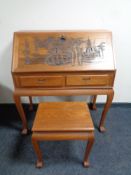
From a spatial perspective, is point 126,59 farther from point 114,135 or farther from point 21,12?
point 21,12

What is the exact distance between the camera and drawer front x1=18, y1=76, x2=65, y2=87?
137 cm

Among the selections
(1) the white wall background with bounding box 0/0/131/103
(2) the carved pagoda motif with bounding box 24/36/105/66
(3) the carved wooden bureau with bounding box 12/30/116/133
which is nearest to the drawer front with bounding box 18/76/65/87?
(3) the carved wooden bureau with bounding box 12/30/116/133

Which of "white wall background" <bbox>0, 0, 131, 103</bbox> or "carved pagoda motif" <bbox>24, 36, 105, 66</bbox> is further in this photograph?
"white wall background" <bbox>0, 0, 131, 103</bbox>

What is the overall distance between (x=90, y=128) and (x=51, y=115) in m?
0.34

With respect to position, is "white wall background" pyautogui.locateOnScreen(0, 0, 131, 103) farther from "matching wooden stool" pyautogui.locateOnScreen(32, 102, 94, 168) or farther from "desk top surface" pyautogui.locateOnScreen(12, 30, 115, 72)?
"matching wooden stool" pyautogui.locateOnScreen(32, 102, 94, 168)

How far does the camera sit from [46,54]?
138 cm

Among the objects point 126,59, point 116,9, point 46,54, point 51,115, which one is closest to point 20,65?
point 46,54

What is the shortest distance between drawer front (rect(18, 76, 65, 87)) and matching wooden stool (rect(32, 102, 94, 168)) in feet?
0.69

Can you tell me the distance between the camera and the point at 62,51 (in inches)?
54.6

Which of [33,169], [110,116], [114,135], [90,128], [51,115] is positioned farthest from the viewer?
[110,116]

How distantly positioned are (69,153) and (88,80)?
2.40 ft

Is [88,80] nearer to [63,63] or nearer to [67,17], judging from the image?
[63,63]

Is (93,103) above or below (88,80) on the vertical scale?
below

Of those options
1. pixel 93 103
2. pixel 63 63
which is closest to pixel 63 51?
pixel 63 63
